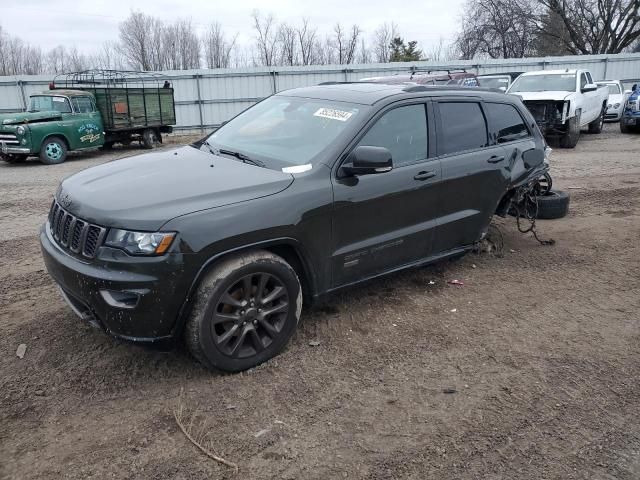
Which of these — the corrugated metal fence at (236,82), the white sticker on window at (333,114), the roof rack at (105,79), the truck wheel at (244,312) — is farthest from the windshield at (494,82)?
the truck wheel at (244,312)

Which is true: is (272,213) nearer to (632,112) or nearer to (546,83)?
(546,83)

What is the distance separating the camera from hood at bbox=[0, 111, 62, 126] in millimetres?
13102

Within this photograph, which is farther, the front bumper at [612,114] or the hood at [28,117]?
the front bumper at [612,114]

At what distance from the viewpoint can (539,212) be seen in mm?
6312

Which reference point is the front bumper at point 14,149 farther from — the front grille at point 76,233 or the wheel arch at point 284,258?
the wheel arch at point 284,258

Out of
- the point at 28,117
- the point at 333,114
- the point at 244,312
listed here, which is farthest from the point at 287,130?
the point at 28,117

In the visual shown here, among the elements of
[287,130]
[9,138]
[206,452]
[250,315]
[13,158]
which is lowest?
[206,452]

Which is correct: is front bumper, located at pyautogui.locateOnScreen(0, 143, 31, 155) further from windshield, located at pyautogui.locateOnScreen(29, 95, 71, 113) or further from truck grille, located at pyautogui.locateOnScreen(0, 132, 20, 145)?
windshield, located at pyautogui.locateOnScreen(29, 95, 71, 113)

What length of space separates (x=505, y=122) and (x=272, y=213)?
293 centimetres

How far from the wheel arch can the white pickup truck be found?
37.9ft

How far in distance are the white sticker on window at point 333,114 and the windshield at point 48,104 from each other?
12.2 metres

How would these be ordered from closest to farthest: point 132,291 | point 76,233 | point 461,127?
point 132,291, point 76,233, point 461,127

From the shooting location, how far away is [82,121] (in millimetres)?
14328

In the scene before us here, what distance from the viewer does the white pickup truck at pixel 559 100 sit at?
13.4m
